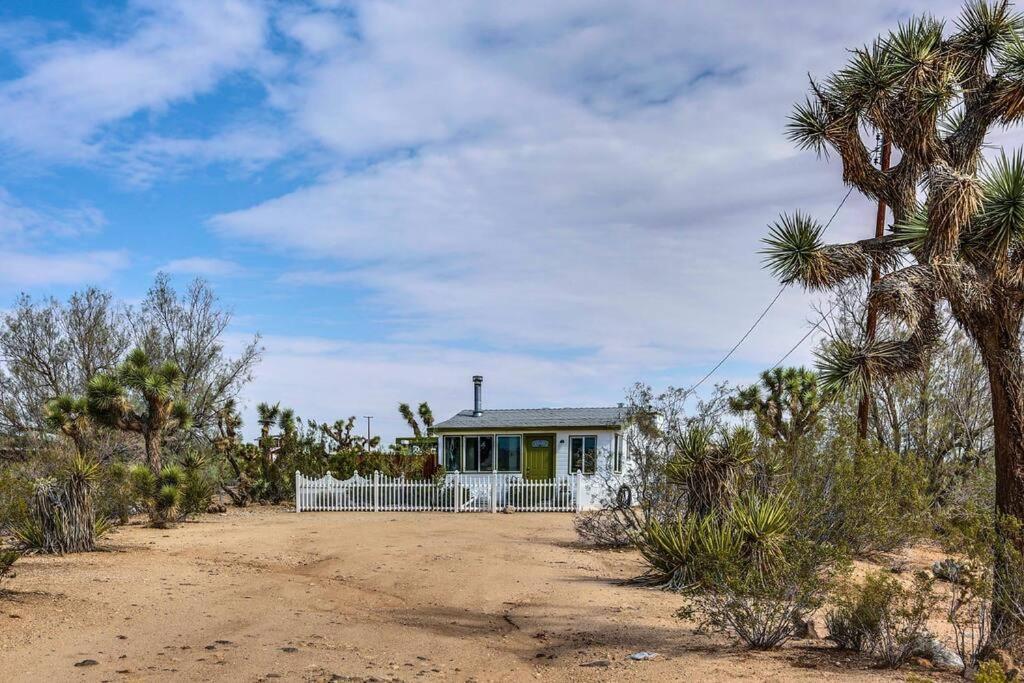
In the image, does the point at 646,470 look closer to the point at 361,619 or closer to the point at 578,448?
the point at 361,619

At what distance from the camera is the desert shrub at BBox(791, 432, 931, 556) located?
45.8ft

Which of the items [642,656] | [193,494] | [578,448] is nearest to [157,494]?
[193,494]

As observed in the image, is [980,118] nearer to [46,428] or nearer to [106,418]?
[106,418]

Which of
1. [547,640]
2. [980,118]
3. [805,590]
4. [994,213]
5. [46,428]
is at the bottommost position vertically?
[547,640]

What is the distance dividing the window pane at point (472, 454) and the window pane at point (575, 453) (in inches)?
147

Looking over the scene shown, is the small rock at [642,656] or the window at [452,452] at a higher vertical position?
the window at [452,452]

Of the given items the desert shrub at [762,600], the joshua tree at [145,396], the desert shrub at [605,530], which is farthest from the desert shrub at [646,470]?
the joshua tree at [145,396]

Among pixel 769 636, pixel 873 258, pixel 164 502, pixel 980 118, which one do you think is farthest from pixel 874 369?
pixel 164 502

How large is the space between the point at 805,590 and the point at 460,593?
5192 millimetres

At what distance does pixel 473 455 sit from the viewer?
34594 mm

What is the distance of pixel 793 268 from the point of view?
11.4 metres

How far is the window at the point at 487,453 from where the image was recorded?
34250mm

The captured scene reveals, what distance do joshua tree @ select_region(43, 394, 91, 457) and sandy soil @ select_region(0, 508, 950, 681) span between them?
23.9 feet

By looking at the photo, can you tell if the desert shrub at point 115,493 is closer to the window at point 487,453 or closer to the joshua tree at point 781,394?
the window at point 487,453
